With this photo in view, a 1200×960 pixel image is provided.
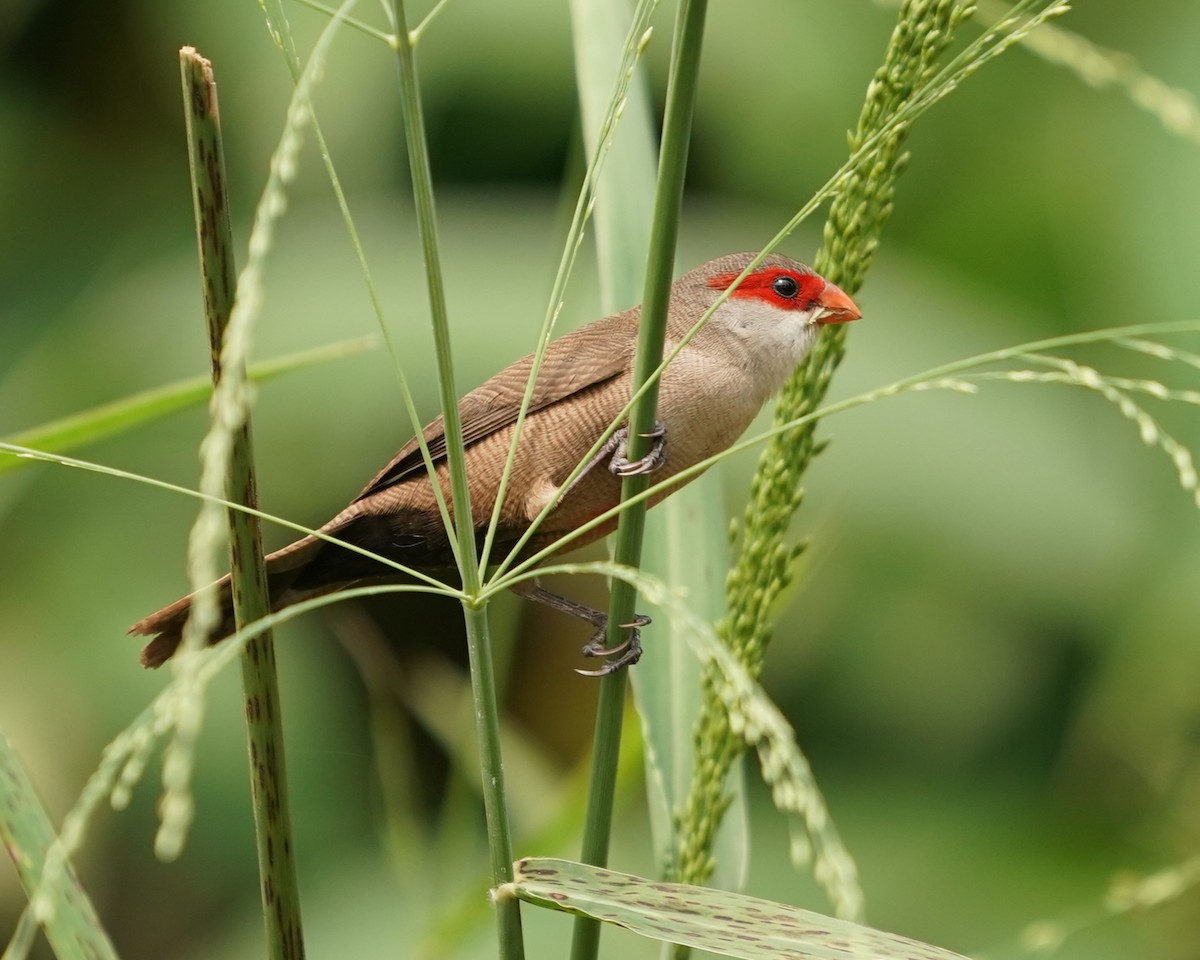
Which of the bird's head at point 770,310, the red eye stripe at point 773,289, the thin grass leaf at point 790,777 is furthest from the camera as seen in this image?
the red eye stripe at point 773,289

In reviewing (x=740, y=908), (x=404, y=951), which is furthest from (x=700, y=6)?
(x=404, y=951)

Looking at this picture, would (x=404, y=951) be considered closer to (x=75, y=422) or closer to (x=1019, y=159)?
(x=75, y=422)

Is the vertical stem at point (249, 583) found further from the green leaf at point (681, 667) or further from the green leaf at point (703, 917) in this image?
the green leaf at point (681, 667)

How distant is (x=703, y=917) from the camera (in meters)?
0.95

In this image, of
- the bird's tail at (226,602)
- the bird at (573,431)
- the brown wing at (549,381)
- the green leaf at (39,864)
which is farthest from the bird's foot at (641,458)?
the green leaf at (39,864)

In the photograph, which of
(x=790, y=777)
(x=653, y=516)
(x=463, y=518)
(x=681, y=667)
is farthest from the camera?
(x=653, y=516)

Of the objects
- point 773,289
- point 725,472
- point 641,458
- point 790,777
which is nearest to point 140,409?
point 641,458

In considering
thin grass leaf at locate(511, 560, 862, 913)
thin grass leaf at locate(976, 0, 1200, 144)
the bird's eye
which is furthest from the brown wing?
thin grass leaf at locate(511, 560, 862, 913)

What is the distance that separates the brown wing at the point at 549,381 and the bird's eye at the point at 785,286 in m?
0.26

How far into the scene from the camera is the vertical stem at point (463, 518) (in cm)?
84

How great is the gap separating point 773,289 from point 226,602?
3.00ft

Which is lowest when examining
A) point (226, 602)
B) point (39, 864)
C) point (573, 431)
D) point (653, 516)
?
point (39, 864)

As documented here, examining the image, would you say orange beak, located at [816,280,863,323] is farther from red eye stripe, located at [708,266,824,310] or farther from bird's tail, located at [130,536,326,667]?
bird's tail, located at [130,536,326,667]

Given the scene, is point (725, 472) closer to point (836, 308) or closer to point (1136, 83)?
point (836, 308)
